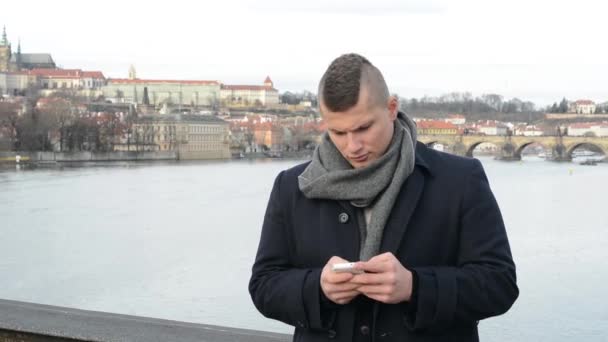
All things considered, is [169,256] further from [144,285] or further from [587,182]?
[587,182]

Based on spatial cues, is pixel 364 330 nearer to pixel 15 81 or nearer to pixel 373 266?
pixel 373 266

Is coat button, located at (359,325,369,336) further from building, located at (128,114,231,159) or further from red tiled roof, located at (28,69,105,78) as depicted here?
red tiled roof, located at (28,69,105,78)

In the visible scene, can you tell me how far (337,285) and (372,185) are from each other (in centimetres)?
13

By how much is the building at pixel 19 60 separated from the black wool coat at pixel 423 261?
231ft

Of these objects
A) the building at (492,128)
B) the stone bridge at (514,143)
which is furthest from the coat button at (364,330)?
the building at (492,128)

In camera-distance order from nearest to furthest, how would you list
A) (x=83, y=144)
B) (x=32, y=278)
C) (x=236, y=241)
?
(x=32, y=278)
(x=236, y=241)
(x=83, y=144)

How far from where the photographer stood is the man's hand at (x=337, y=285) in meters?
0.92

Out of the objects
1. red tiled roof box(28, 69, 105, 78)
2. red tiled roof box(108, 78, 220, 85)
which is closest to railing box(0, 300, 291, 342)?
red tiled roof box(28, 69, 105, 78)

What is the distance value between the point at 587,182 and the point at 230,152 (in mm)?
28416

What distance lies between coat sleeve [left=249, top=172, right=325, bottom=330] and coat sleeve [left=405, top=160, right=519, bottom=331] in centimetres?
12

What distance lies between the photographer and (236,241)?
9641mm

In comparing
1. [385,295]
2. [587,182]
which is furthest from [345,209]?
[587,182]

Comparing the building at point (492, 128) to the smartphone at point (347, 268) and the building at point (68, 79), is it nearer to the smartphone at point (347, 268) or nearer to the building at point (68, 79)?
the building at point (68, 79)

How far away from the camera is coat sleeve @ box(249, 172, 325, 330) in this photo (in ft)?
3.23
